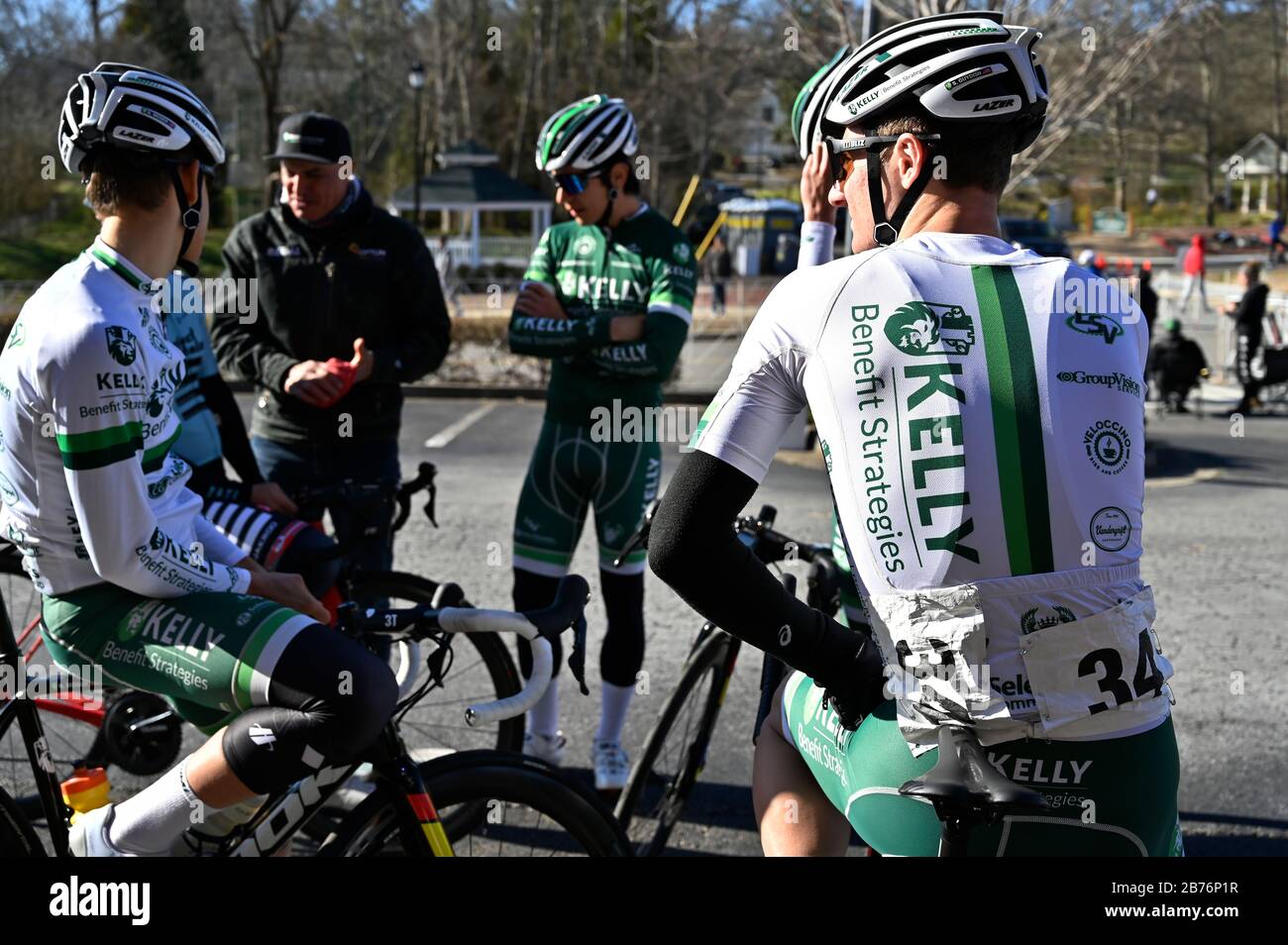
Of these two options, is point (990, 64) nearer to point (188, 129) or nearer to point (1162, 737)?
point (1162, 737)

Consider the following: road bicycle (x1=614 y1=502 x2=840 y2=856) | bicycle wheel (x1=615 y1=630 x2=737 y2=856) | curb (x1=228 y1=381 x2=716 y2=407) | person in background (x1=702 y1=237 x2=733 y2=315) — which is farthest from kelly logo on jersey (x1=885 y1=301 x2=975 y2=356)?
person in background (x1=702 y1=237 x2=733 y2=315)

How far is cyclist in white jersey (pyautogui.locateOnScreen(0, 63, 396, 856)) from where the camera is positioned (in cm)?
279

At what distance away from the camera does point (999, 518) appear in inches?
76.7

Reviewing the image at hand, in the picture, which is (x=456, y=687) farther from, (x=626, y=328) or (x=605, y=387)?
(x=626, y=328)

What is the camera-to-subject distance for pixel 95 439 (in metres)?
2.75

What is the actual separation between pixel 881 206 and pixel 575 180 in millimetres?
2815

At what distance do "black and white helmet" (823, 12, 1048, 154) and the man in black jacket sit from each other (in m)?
3.01

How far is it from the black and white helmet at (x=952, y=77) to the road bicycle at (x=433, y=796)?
1298mm

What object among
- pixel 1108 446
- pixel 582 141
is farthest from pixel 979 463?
pixel 582 141

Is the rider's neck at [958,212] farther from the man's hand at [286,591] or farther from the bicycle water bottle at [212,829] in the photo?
the bicycle water bottle at [212,829]

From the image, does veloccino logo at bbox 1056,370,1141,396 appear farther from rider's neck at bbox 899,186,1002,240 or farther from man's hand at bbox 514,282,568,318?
man's hand at bbox 514,282,568,318

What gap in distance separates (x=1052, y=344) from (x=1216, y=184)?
84.1 metres
